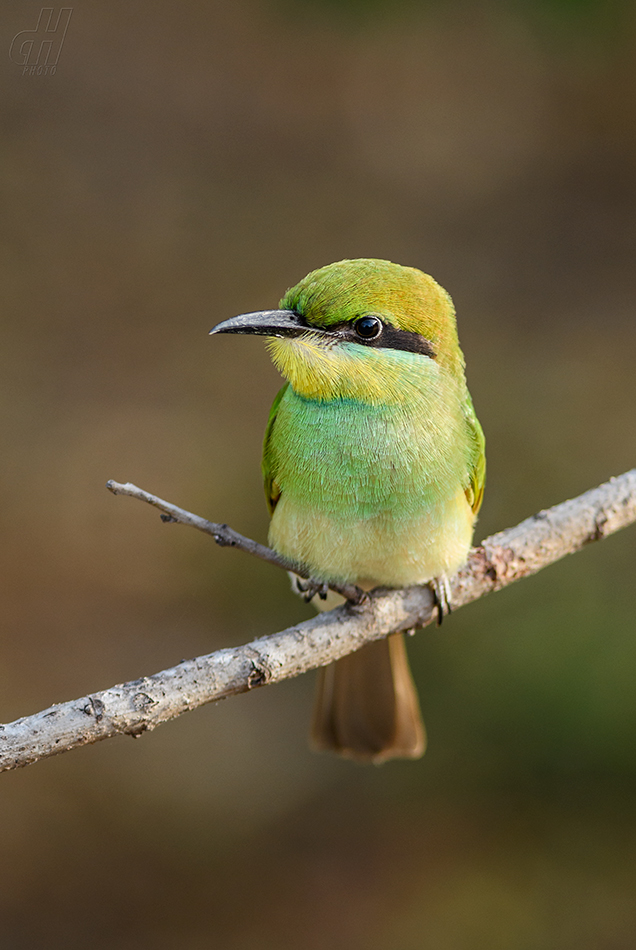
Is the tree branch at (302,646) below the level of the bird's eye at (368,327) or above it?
below

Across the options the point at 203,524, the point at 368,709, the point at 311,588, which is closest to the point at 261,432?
the point at 368,709

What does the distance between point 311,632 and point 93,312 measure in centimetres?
334

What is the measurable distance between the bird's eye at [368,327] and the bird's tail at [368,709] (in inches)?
37.9

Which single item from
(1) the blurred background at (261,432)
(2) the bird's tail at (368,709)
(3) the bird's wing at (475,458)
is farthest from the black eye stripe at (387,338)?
(1) the blurred background at (261,432)

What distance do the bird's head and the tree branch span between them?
422 mm

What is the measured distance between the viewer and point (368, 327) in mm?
1656

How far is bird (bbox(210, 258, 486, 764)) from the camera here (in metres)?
1.63

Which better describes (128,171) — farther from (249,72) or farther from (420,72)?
(420,72)

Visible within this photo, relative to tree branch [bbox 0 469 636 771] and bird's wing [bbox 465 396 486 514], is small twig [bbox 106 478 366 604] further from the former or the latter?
bird's wing [bbox 465 396 486 514]

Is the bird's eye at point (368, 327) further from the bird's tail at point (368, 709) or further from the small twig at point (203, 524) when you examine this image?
the bird's tail at point (368, 709)

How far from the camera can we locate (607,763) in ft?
11.0

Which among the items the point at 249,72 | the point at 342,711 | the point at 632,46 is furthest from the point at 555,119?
the point at 342,711

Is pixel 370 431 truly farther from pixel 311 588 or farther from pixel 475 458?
pixel 311 588

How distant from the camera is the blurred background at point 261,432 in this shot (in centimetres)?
342
